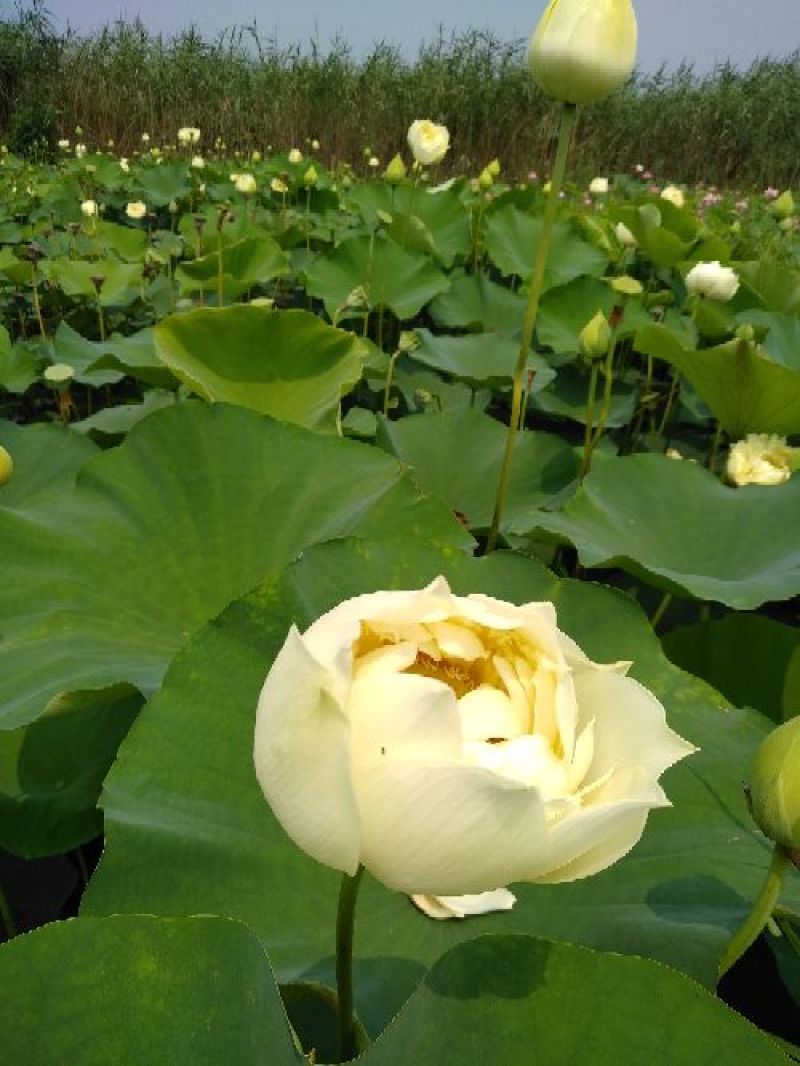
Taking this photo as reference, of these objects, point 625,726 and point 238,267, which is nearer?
point 625,726

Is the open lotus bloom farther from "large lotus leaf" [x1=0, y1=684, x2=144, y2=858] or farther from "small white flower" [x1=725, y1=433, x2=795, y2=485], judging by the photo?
"small white flower" [x1=725, y1=433, x2=795, y2=485]

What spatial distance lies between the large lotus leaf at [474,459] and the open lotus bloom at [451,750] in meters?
1.12

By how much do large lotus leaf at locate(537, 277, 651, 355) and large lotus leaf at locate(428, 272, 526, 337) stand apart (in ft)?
0.60

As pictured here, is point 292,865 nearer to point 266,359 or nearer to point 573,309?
point 266,359

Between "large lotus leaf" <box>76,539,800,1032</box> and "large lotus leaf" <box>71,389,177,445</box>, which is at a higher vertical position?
"large lotus leaf" <box>76,539,800,1032</box>

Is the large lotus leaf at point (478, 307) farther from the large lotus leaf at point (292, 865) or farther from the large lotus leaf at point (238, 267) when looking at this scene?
the large lotus leaf at point (292, 865)

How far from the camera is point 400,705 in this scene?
1.37ft

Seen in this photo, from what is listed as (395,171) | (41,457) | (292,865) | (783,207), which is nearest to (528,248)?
(395,171)

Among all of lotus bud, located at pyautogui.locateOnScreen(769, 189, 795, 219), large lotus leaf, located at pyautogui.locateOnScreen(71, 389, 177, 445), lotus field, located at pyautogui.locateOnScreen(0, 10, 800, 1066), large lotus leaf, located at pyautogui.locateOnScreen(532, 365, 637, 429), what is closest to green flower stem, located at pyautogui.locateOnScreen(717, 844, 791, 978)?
lotus field, located at pyautogui.locateOnScreen(0, 10, 800, 1066)

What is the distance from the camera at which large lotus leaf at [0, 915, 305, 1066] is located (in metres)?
0.42

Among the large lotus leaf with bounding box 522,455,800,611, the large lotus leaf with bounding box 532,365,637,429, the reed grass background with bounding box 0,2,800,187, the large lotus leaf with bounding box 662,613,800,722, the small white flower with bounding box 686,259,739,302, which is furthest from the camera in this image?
the reed grass background with bounding box 0,2,800,187

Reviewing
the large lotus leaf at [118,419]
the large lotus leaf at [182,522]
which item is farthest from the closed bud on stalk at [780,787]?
the large lotus leaf at [118,419]

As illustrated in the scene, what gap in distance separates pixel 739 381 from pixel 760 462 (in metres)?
0.18

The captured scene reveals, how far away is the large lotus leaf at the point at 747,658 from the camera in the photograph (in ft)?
3.72
